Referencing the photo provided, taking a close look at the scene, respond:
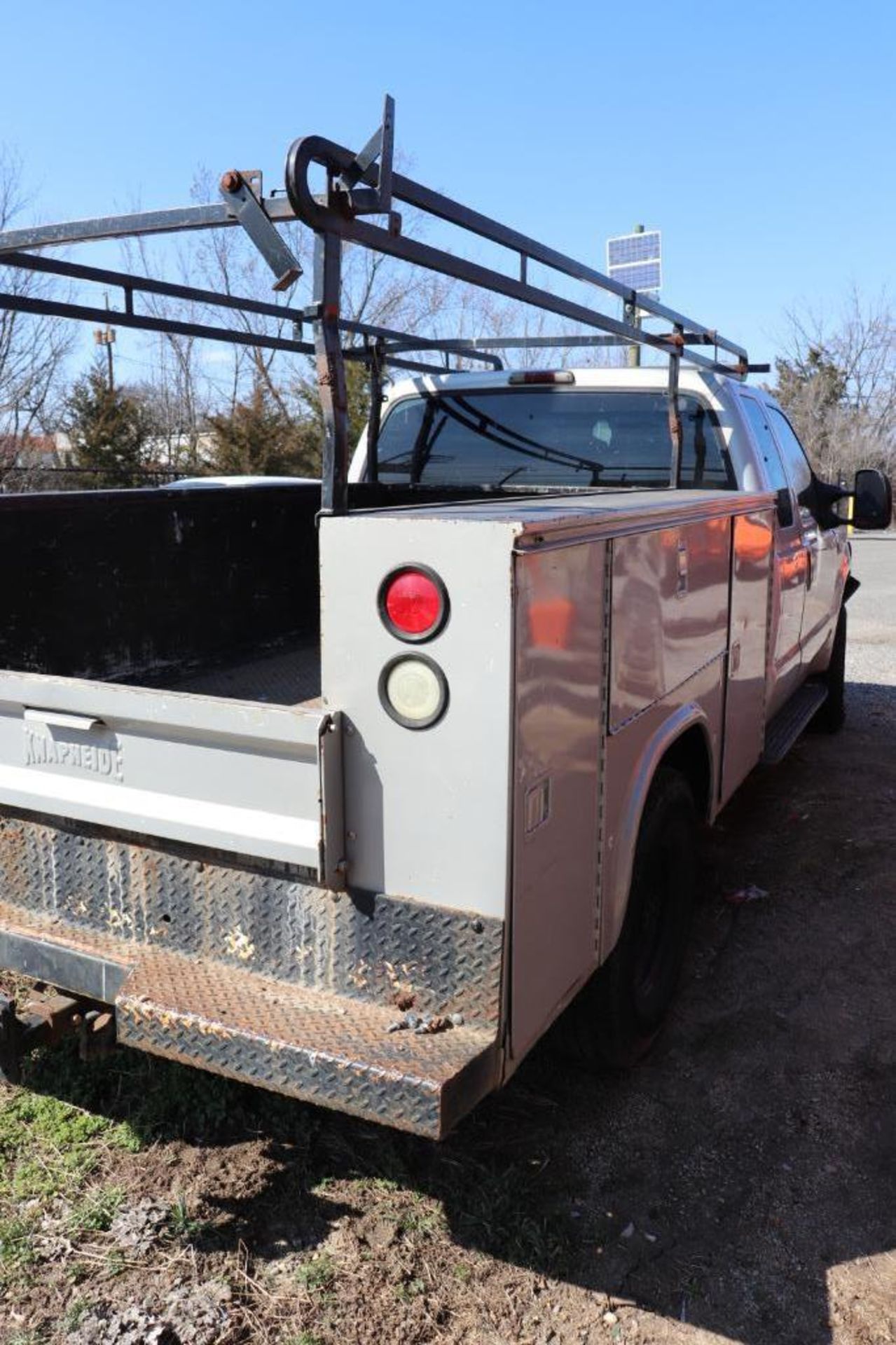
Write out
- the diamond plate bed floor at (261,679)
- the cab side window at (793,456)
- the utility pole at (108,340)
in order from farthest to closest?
the utility pole at (108,340) → the cab side window at (793,456) → the diamond plate bed floor at (261,679)

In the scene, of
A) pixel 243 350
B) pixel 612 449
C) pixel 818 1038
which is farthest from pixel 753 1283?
pixel 243 350

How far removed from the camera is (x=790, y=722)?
207 inches

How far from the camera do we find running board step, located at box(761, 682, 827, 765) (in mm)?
4730

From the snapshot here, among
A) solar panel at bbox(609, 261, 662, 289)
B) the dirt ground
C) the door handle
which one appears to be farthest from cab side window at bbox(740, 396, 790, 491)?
solar panel at bbox(609, 261, 662, 289)

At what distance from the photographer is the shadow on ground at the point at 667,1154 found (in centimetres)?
252

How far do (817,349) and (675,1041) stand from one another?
38041 mm

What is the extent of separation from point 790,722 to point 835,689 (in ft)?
7.23

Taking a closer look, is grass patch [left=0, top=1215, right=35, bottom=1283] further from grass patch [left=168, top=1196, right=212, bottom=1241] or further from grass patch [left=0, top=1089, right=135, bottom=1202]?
grass patch [left=168, top=1196, right=212, bottom=1241]

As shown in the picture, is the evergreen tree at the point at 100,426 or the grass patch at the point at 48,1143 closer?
the grass patch at the point at 48,1143

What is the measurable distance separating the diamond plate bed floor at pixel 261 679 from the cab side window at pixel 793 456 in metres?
2.52

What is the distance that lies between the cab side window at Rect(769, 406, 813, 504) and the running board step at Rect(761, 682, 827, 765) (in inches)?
42.0

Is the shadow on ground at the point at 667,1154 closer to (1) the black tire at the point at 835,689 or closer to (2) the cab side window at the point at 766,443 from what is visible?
(2) the cab side window at the point at 766,443

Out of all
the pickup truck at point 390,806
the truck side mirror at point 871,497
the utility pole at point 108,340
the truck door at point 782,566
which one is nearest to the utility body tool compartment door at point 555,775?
the pickup truck at point 390,806

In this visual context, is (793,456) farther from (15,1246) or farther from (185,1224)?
(15,1246)
